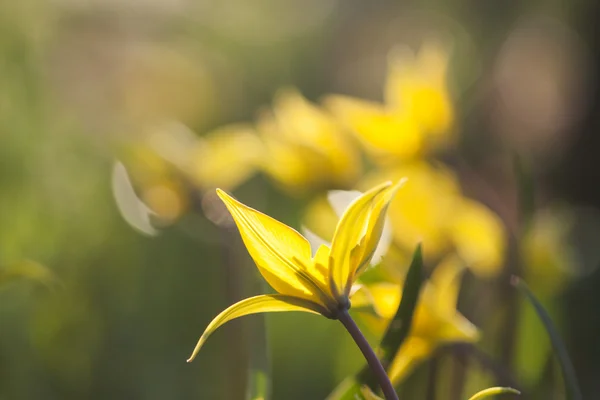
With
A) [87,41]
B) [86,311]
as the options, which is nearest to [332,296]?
[86,311]

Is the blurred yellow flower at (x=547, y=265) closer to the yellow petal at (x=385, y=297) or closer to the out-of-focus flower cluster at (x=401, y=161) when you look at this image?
the out-of-focus flower cluster at (x=401, y=161)

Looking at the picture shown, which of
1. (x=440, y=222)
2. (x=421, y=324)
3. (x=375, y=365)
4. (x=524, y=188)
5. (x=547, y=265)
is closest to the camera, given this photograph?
(x=375, y=365)

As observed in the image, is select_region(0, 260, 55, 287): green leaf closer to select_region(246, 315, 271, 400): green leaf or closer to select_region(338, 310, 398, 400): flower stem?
select_region(246, 315, 271, 400): green leaf

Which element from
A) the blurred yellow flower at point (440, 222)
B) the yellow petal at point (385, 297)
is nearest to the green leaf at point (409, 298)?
the yellow petal at point (385, 297)

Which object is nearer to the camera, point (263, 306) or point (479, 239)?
point (263, 306)

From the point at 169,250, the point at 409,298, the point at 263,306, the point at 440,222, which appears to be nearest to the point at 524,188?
the point at 440,222

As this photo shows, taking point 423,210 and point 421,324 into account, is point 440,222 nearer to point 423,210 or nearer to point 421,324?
point 423,210

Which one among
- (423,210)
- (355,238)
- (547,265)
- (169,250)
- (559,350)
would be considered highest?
(355,238)

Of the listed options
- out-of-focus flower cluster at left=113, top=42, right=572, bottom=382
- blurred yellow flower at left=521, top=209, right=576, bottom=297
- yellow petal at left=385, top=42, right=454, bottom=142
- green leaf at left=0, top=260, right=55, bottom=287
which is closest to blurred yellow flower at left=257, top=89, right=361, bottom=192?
out-of-focus flower cluster at left=113, top=42, right=572, bottom=382
